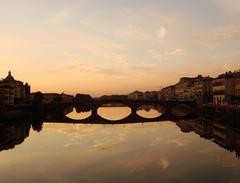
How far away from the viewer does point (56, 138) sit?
52969mm

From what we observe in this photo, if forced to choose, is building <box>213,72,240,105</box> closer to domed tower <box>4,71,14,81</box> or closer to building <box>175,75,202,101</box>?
building <box>175,75,202,101</box>

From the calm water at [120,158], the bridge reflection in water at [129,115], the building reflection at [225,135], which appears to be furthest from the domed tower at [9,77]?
Result: the building reflection at [225,135]

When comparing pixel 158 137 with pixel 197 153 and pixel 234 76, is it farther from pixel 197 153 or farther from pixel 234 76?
pixel 234 76

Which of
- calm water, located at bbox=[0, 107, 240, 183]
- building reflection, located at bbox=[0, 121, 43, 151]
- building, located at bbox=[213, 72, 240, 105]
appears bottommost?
calm water, located at bbox=[0, 107, 240, 183]

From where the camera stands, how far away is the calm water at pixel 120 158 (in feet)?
93.0

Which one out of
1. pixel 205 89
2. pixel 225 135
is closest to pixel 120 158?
pixel 225 135

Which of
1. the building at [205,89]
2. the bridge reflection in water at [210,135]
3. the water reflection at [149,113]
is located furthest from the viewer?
the building at [205,89]

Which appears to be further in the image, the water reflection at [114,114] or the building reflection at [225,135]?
the water reflection at [114,114]

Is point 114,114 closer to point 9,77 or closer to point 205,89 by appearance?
point 205,89

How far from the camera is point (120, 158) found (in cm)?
3622

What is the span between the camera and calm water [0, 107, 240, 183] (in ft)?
93.0

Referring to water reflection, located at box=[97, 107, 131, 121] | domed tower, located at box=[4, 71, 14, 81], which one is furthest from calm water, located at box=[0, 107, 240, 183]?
domed tower, located at box=[4, 71, 14, 81]

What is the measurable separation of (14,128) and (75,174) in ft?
117

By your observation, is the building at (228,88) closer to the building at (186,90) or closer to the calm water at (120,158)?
the calm water at (120,158)
